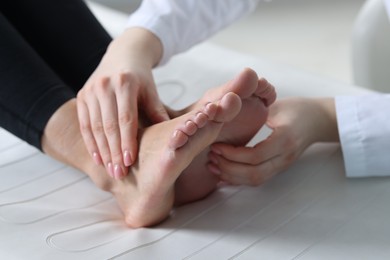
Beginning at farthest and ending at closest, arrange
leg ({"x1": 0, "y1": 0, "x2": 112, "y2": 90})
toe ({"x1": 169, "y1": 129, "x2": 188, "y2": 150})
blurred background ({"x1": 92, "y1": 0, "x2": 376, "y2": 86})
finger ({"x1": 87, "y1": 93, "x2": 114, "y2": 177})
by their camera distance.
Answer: blurred background ({"x1": 92, "y1": 0, "x2": 376, "y2": 86}), leg ({"x1": 0, "y1": 0, "x2": 112, "y2": 90}), finger ({"x1": 87, "y1": 93, "x2": 114, "y2": 177}), toe ({"x1": 169, "y1": 129, "x2": 188, "y2": 150})

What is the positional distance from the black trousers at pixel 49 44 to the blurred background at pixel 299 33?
106cm

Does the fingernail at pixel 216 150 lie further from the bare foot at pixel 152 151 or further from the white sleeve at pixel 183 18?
the white sleeve at pixel 183 18

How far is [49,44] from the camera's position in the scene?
3.33 feet

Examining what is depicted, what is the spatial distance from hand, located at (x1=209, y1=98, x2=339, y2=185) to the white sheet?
0.03 meters

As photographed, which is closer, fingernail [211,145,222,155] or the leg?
fingernail [211,145,222,155]

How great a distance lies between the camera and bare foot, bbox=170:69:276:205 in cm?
79

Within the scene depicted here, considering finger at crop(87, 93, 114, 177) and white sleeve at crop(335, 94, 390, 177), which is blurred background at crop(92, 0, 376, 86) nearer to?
white sleeve at crop(335, 94, 390, 177)

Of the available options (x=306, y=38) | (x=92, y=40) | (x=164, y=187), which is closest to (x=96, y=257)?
(x=164, y=187)

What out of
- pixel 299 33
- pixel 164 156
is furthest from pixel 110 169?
pixel 299 33

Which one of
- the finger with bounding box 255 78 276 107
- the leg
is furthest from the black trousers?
the finger with bounding box 255 78 276 107

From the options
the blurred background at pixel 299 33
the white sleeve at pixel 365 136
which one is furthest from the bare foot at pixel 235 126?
the blurred background at pixel 299 33

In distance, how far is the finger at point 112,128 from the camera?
0.84m

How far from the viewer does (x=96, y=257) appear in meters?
0.79

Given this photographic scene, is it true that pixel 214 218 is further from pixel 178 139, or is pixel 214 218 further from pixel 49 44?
pixel 49 44
